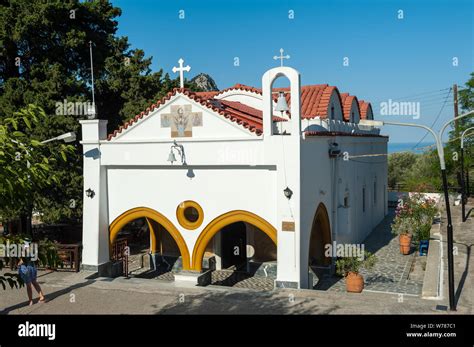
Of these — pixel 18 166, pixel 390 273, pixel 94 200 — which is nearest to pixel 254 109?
pixel 94 200

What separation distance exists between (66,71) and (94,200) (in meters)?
8.61

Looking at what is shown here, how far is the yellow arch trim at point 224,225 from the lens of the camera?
44.1 feet

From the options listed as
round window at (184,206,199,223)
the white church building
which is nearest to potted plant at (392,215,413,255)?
the white church building

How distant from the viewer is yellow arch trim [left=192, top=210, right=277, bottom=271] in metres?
13.5

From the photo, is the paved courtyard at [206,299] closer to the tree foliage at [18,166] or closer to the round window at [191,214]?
the round window at [191,214]

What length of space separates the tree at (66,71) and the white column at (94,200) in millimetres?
Result: 2986

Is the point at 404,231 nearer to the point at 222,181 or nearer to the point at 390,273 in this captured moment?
the point at 390,273

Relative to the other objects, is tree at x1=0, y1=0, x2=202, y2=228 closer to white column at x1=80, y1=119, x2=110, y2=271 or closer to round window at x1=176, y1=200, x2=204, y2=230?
white column at x1=80, y1=119, x2=110, y2=271

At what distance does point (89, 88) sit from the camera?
70.5 ft

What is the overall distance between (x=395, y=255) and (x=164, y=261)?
9597mm

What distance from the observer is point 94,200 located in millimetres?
15531

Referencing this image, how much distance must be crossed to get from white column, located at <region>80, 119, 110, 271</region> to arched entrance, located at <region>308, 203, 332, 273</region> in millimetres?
7107

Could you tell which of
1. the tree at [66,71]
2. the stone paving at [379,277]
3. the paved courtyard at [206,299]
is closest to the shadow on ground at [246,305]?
the paved courtyard at [206,299]
